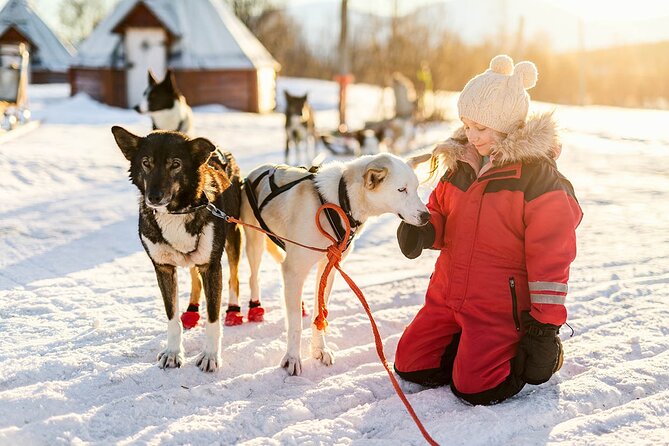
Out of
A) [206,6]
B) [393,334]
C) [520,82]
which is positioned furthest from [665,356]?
[206,6]

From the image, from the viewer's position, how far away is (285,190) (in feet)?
11.2

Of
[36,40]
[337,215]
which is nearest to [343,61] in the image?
[337,215]

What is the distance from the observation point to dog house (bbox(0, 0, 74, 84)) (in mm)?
23812

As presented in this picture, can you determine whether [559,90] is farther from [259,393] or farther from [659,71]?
[259,393]

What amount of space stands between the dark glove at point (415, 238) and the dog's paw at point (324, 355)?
2.23ft

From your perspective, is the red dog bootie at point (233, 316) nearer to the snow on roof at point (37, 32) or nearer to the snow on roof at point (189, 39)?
the snow on roof at point (189, 39)

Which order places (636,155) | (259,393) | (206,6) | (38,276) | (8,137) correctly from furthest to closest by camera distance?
(206,6) → (636,155) → (8,137) → (38,276) → (259,393)

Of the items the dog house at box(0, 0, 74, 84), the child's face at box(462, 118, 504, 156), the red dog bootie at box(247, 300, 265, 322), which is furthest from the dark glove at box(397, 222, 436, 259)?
the dog house at box(0, 0, 74, 84)

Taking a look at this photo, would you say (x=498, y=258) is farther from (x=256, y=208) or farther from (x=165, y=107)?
(x=165, y=107)

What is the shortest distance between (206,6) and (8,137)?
402 inches

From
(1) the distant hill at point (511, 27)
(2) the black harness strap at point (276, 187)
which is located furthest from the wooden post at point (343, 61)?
(2) the black harness strap at point (276, 187)

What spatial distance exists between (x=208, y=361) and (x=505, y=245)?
1550 mm

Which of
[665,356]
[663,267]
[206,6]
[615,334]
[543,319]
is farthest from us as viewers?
[206,6]

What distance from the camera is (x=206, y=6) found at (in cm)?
1859
